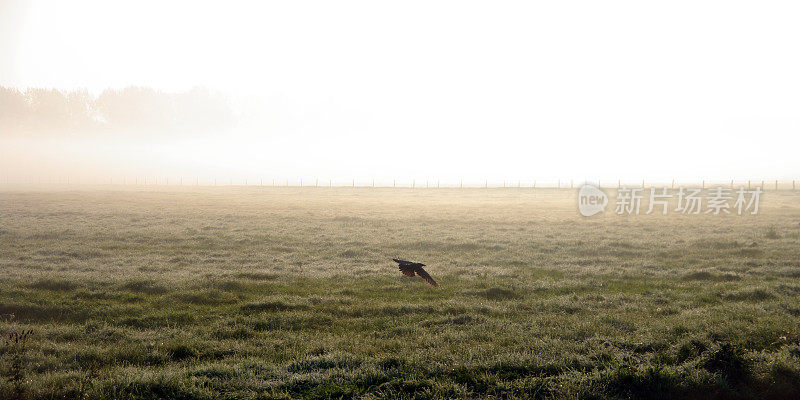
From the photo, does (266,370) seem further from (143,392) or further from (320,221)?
(320,221)

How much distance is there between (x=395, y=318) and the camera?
12430 millimetres

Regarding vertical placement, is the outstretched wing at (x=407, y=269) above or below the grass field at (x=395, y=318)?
above

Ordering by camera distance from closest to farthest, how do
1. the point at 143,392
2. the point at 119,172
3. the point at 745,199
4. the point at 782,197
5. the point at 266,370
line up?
the point at 143,392, the point at 266,370, the point at 745,199, the point at 782,197, the point at 119,172

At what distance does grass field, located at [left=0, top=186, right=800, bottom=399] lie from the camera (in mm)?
8438

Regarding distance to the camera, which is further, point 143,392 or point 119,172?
point 119,172

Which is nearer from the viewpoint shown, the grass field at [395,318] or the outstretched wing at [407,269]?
the grass field at [395,318]

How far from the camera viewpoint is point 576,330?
440 inches

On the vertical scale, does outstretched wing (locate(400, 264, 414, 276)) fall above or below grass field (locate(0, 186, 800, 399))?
above

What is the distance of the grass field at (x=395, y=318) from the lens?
844 cm

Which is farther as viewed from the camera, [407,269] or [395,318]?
[395,318]

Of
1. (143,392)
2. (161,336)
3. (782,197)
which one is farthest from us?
(782,197)

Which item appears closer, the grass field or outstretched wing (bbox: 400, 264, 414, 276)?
→ the grass field

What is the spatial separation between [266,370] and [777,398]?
878 centimetres

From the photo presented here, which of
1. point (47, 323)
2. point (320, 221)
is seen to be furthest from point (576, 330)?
point (320, 221)
